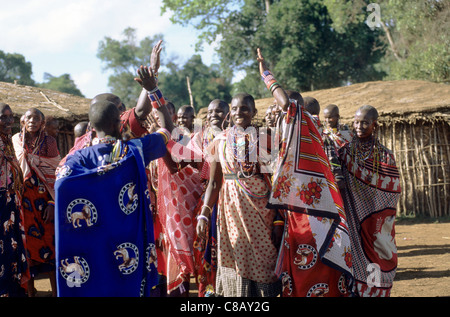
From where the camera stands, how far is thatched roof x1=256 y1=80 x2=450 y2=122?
11.2 m

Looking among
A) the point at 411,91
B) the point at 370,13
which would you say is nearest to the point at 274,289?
the point at 411,91

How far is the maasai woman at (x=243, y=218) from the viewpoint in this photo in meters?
3.88

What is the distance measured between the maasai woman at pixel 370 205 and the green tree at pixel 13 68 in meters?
36.9

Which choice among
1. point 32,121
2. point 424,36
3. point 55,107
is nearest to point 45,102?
point 55,107

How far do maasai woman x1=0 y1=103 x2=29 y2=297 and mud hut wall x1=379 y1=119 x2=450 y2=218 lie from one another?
9055mm

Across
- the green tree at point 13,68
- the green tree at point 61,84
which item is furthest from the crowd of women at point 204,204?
the green tree at point 61,84

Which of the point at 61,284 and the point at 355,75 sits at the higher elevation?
the point at 355,75

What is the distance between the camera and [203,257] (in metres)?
4.57

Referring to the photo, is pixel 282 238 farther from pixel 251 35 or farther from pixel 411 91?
pixel 251 35

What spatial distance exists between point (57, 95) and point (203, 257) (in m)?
7.80

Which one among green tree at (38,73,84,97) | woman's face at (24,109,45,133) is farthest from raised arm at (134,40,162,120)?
green tree at (38,73,84,97)

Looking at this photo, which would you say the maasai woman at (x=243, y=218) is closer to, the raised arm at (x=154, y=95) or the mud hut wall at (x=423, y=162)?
the raised arm at (x=154, y=95)

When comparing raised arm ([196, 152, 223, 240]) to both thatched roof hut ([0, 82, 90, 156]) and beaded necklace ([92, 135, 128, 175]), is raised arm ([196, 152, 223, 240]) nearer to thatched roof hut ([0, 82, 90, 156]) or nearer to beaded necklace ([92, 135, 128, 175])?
beaded necklace ([92, 135, 128, 175])

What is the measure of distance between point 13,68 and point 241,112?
38487mm
